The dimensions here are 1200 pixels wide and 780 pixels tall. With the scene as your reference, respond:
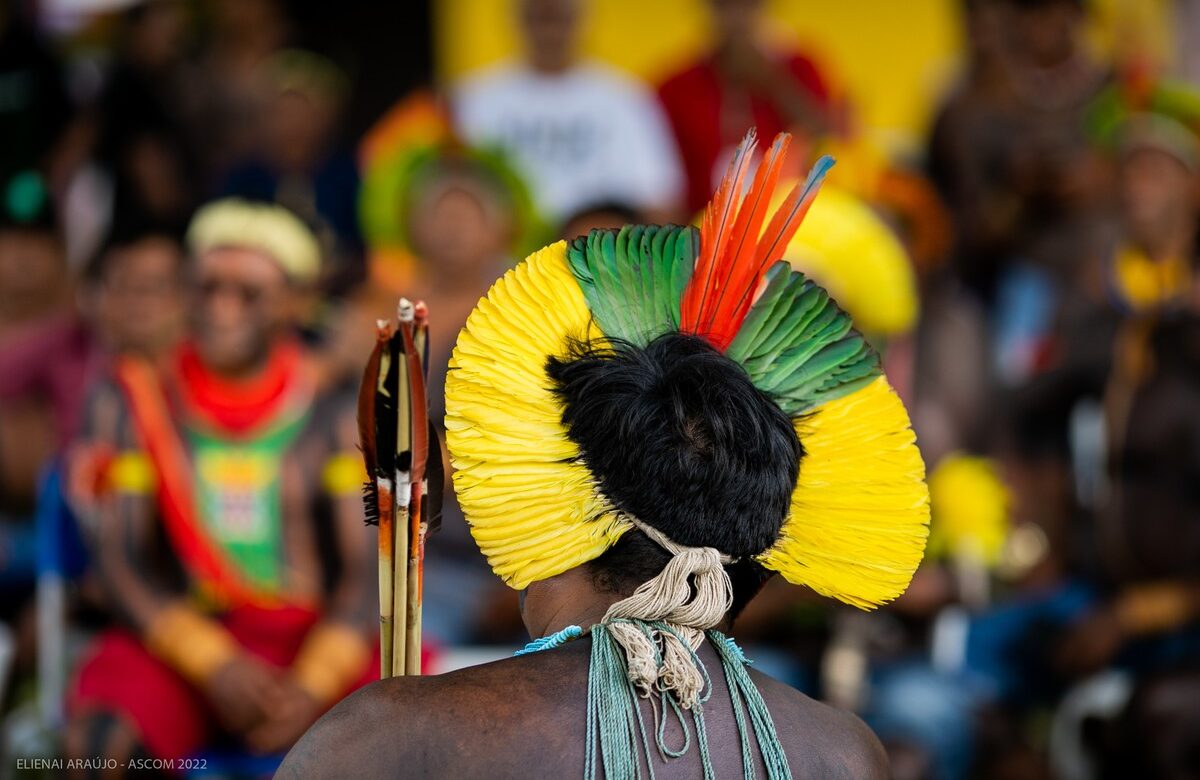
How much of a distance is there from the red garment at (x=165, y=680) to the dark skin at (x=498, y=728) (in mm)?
2587

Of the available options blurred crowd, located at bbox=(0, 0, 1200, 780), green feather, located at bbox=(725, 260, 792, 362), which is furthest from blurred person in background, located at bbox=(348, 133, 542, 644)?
green feather, located at bbox=(725, 260, 792, 362)

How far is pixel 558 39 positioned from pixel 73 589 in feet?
10.9

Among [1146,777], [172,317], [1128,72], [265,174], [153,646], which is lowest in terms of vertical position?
[1146,777]

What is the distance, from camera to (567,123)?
7508 mm

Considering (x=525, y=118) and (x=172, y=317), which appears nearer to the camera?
(x=172, y=317)

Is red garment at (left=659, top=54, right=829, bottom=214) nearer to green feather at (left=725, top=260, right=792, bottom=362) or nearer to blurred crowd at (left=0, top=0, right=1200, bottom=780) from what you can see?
blurred crowd at (left=0, top=0, right=1200, bottom=780)

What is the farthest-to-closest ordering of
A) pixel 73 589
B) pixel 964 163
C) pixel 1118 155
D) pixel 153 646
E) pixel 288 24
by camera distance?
1. pixel 288 24
2. pixel 964 163
3. pixel 1118 155
4. pixel 73 589
5. pixel 153 646

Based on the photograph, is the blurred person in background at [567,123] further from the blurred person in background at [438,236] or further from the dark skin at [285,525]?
the dark skin at [285,525]

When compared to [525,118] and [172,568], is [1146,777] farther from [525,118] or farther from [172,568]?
[525,118]

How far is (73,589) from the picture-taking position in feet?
18.5

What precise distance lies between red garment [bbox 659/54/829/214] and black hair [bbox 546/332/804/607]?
5.23 meters

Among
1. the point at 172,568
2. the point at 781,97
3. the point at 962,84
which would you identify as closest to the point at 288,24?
the point at 781,97

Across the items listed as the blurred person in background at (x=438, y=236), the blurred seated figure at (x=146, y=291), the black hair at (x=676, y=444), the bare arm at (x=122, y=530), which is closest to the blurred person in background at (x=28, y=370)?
the blurred seated figure at (x=146, y=291)

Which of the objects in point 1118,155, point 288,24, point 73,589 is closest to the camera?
point 73,589
